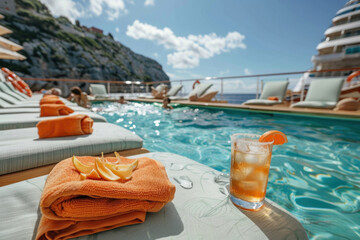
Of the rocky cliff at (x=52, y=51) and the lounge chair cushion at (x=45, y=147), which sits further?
the rocky cliff at (x=52, y=51)

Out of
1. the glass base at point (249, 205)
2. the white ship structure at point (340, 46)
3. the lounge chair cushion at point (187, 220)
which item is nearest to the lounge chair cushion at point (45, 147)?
the lounge chair cushion at point (187, 220)

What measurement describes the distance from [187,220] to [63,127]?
4.66ft

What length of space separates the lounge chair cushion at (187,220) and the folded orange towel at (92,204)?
34mm

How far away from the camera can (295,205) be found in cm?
138

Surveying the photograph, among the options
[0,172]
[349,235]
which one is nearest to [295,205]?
[349,235]

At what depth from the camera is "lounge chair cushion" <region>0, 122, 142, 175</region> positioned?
3.58 ft

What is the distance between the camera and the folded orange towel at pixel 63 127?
4.75 ft

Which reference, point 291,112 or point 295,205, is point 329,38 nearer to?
point 291,112

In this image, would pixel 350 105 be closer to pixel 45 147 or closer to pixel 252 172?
pixel 252 172

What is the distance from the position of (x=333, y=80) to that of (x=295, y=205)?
5045mm

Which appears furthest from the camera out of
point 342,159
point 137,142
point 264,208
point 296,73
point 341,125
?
Result: point 296,73

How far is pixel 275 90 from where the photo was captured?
577cm

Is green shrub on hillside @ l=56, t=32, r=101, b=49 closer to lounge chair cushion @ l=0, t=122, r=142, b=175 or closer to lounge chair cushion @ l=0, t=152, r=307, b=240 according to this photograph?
lounge chair cushion @ l=0, t=122, r=142, b=175

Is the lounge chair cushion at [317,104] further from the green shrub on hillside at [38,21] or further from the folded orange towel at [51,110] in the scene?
the green shrub on hillside at [38,21]
